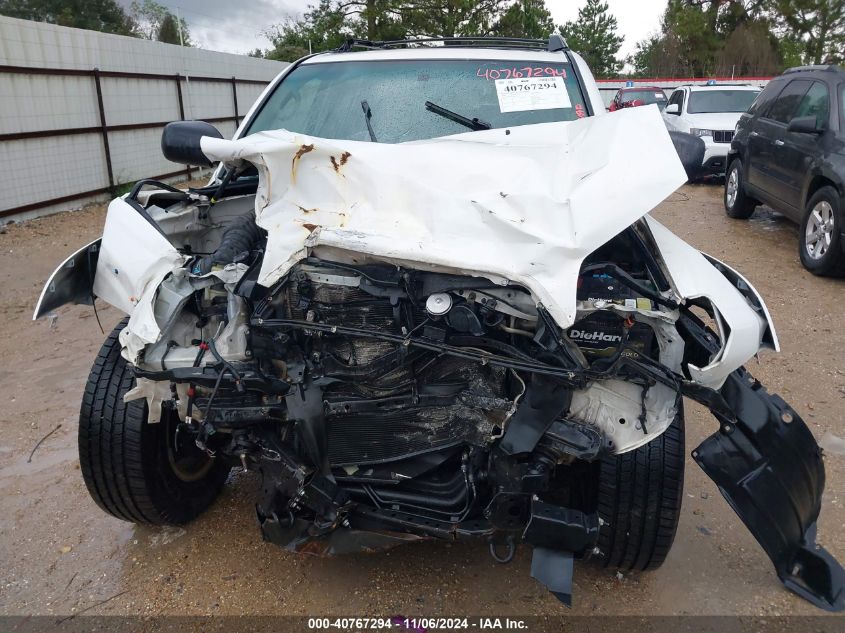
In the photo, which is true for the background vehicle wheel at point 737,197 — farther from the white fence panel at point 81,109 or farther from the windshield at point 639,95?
the windshield at point 639,95

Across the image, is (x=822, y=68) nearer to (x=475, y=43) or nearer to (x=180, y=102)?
(x=475, y=43)

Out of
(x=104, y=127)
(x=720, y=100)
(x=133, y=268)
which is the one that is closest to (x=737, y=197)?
(x=720, y=100)

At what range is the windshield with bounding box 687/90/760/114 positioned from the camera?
472 inches

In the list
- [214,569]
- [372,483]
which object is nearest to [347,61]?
[372,483]

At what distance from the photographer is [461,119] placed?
307 centimetres

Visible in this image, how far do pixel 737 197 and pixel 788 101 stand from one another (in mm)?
1690

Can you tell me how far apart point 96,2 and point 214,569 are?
3882 cm

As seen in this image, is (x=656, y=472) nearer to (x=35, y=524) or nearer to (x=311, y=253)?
(x=311, y=253)

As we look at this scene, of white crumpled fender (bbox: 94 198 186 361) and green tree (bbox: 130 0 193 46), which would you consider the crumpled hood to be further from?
green tree (bbox: 130 0 193 46)

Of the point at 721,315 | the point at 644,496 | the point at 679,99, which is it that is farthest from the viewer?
the point at 679,99

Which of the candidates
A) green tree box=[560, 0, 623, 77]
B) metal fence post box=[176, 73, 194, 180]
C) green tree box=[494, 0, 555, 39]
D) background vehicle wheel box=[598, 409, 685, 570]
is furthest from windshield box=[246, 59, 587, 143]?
green tree box=[560, 0, 623, 77]

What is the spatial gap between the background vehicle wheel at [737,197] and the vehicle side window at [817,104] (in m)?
1.66

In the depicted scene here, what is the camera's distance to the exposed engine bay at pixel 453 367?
2.00m

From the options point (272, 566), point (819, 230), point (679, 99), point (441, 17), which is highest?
point (441, 17)
